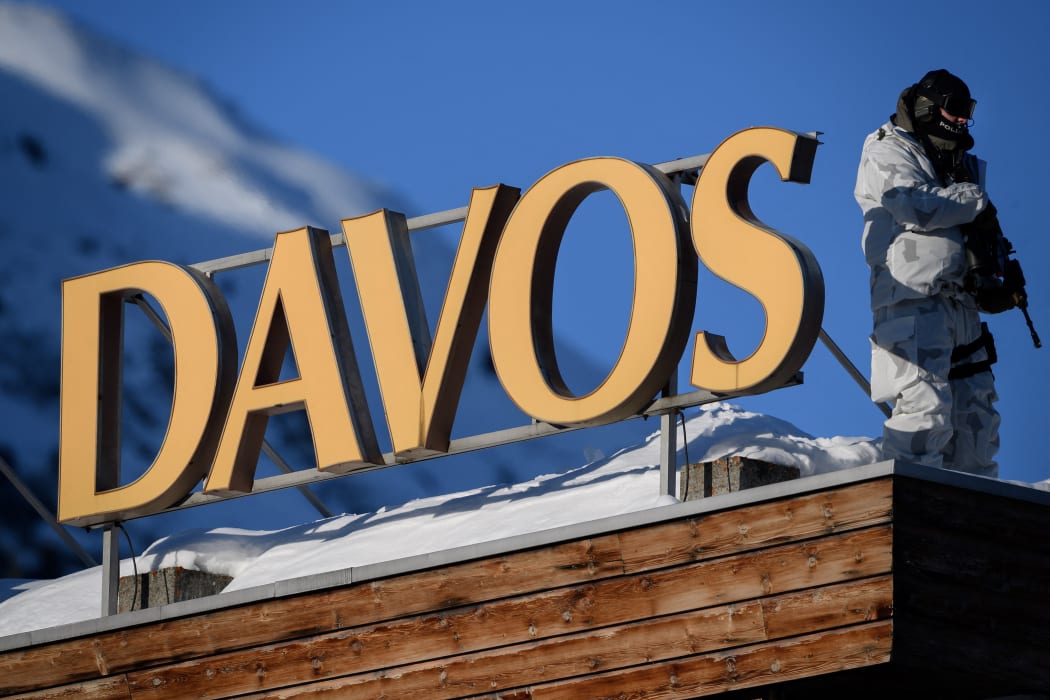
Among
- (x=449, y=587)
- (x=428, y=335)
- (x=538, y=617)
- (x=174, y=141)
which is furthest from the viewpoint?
(x=174, y=141)

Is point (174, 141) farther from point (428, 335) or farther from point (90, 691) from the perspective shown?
point (90, 691)

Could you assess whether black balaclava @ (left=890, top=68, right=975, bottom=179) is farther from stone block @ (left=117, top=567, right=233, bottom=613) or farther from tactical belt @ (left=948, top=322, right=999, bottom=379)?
stone block @ (left=117, top=567, right=233, bottom=613)

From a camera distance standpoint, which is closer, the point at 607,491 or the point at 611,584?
the point at 611,584

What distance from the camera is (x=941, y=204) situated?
9.29 m

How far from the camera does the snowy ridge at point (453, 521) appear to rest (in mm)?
10078

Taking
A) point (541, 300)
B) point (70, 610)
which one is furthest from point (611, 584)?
point (70, 610)

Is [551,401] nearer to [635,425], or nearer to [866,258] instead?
[866,258]

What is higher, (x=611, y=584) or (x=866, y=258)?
(x=866, y=258)

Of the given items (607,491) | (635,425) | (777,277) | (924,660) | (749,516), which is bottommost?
(924,660)

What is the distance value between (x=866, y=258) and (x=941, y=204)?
0.52 metres

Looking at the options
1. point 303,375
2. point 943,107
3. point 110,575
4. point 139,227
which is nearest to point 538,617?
point 303,375

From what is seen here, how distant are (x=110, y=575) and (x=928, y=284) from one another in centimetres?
527

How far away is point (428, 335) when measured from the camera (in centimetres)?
1085

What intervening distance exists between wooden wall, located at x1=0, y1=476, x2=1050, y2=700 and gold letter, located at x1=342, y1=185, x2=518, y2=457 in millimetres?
1390
